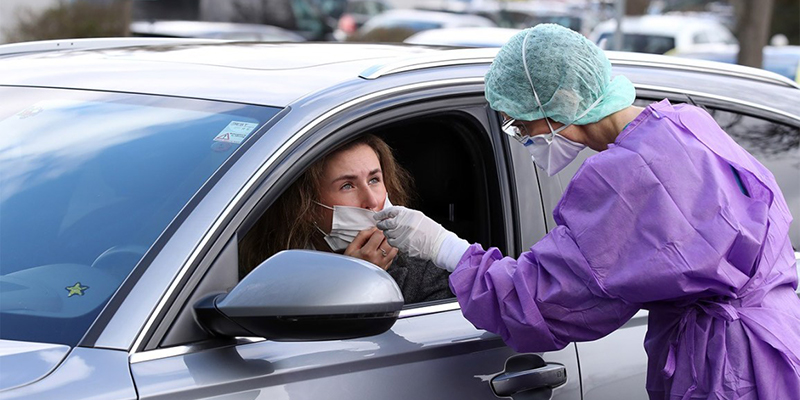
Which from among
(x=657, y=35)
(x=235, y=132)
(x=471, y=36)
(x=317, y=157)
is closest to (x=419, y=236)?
(x=317, y=157)

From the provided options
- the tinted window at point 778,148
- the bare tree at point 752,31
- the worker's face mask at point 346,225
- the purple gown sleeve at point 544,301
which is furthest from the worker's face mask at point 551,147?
the bare tree at point 752,31

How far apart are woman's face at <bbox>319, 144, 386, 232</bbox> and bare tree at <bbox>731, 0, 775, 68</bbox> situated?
10190 millimetres

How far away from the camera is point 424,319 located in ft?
8.57

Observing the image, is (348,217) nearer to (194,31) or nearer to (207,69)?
(207,69)

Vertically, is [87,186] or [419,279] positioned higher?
[87,186]

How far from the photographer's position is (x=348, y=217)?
122 inches

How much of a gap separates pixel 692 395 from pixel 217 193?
1087 millimetres

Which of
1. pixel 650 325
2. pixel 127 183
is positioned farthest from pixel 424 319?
pixel 127 183

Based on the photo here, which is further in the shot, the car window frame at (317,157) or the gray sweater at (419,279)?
the gray sweater at (419,279)

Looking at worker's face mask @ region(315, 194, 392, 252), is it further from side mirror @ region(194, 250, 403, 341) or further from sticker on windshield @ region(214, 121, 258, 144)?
side mirror @ region(194, 250, 403, 341)

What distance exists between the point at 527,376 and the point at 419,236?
17.1 inches

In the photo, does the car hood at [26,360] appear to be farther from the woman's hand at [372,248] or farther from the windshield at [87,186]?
the woman's hand at [372,248]

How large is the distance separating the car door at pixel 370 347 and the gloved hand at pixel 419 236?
4.6 inches

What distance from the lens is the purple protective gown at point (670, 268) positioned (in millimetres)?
2344
